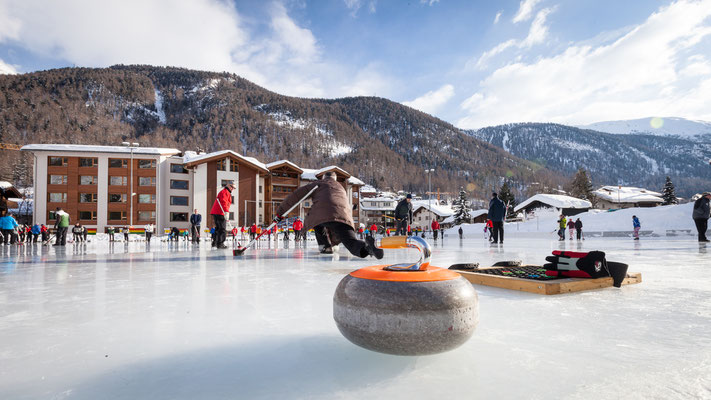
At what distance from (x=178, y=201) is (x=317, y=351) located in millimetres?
48891

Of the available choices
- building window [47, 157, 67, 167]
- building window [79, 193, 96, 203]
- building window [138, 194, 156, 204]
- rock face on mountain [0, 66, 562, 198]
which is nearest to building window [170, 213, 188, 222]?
building window [138, 194, 156, 204]

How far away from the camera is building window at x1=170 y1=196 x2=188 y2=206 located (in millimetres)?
45812

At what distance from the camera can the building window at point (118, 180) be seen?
147ft


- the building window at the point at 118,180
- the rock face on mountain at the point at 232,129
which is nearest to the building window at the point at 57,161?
the building window at the point at 118,180

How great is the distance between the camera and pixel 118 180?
45.2m

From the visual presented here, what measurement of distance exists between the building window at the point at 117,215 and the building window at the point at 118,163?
18.4ft

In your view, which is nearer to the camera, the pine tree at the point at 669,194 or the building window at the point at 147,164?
the building window at the point at 147,164

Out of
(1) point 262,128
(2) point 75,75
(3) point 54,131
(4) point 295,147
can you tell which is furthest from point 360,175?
(2) point 75,75

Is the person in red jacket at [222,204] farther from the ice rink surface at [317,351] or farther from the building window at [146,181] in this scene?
the building window at [146,181]

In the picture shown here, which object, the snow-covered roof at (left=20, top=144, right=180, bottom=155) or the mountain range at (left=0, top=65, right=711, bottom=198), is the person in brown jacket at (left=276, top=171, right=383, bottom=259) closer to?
the snow-covered roof at (left=20, top=144, right=180, bottom=155)

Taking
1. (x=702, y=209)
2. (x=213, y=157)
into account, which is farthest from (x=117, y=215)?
(x=702, y=209)

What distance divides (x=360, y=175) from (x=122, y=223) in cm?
9023

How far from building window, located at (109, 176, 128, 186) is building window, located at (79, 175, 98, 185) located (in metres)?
1.68

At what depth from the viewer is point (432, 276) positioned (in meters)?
2.03
